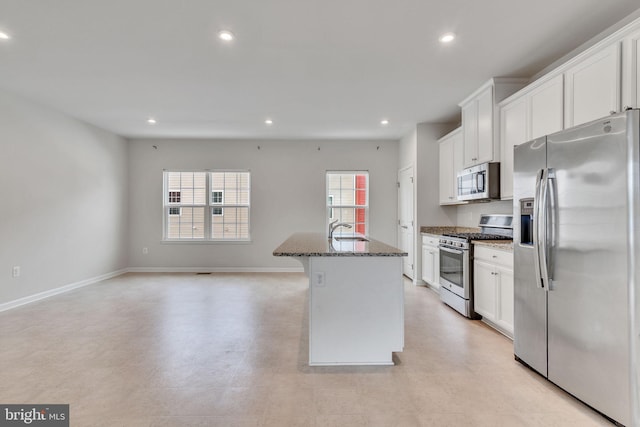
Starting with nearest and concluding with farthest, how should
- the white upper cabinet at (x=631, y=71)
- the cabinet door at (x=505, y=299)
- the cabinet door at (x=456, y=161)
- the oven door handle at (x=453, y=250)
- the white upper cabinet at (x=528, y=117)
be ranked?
the white upper cabinet at (x=631, y=71), the white upper cabinet at (x=528, y=117), the cabinet door at (x=505, y=299), the oven door handle at (x=453, y=250), the cabinet door at (x=456, y=161)

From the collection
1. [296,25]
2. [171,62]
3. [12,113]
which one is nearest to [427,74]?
[296,25]

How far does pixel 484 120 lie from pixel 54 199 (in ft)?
19.3

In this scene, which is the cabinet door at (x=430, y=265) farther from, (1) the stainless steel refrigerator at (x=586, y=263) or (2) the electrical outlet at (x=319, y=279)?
(2) the electrical outlet at (x=319, y=279)

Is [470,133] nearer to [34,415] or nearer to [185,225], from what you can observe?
[34,415]

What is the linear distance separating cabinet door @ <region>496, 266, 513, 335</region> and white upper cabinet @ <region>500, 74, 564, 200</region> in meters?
0.91

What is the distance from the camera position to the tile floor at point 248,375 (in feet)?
5.97

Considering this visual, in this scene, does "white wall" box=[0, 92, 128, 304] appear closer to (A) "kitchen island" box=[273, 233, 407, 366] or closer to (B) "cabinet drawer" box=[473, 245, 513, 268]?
(A) "kitchen island" box=[273, 233, 407, 366]

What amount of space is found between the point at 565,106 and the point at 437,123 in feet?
8.56

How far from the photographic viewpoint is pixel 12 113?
3.82 meters

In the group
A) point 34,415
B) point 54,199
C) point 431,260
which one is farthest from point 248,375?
point 54,199

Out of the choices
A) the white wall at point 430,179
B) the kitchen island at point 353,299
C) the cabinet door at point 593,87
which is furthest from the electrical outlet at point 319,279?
the white wall at point 430,179

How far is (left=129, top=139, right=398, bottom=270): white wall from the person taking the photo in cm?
625

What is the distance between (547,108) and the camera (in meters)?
2.75

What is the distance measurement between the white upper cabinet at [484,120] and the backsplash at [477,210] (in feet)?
2.14
